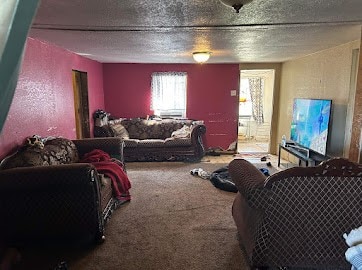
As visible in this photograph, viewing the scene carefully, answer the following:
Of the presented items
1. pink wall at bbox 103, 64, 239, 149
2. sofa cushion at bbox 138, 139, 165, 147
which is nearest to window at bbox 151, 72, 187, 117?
pink wall at bbox 103, 64, 239, 149

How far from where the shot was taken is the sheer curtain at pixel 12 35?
430 mm

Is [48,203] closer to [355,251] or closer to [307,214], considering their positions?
[307,214]

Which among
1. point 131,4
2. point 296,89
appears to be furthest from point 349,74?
point 131,4

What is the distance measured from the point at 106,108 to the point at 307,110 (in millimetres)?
4318

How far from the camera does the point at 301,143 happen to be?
4.47 meters

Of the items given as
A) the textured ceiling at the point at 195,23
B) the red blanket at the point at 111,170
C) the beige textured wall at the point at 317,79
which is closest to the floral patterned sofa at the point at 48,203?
the red blanket at the point at 111,170

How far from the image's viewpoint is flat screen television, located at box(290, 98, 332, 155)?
12.4 ft

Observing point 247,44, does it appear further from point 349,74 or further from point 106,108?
point 106,108

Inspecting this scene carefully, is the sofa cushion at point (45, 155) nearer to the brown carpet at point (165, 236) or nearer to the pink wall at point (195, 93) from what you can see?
the brown carpet at point (165, 236)

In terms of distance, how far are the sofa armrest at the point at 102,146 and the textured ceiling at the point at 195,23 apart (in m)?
1.28

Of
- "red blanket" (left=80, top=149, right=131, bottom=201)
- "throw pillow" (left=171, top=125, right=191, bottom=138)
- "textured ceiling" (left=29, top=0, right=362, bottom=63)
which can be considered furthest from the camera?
"throw pillow" (left=171, top=125, right=191, bottom=138)

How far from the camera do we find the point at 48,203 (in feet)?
7.45

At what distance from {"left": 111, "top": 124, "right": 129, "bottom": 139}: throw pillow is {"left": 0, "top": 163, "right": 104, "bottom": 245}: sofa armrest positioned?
3226mm

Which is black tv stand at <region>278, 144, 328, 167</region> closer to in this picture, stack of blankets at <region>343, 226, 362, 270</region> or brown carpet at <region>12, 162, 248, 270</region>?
brown carpet at <region>12, 162, 248, 270</region>
